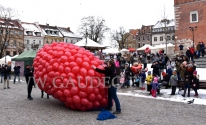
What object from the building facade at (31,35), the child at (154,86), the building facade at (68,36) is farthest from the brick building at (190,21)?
the building facade at (68,36)

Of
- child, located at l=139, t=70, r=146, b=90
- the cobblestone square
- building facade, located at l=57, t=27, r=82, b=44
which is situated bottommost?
the cobblestone square

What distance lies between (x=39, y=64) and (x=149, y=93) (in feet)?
21.0

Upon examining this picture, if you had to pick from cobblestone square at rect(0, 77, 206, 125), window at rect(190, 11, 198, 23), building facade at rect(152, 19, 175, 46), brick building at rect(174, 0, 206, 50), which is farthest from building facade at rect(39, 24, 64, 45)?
cobblestone square at rect(0, 77, 206, 125)

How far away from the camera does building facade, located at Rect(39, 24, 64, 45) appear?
Result: 7356cm

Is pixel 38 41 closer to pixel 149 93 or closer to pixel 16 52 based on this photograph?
pixel 16 52

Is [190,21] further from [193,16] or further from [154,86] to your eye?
[154,86]

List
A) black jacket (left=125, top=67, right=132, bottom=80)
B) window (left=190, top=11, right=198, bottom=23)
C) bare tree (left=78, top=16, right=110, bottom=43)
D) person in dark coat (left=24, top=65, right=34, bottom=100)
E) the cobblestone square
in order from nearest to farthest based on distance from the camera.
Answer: the cobblestone square, person in dark coat (left=24, top=65, right=34, bottom=100), black jacket (left=125, top=67, right=132, bottom=80), window (left=190, top=11, right=198, bottom=23), bare tree (left=78, top=16, right=110, bottom=43)

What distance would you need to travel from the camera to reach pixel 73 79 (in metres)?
8.56

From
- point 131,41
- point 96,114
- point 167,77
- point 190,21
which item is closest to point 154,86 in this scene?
point 167,77

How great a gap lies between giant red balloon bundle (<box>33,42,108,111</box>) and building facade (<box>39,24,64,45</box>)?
215 ft

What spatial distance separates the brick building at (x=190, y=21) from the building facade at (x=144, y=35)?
166ft

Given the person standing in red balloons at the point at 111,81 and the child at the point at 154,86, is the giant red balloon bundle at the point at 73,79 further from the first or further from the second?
the child at the point at 154,86

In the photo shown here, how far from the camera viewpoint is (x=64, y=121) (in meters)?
7.27

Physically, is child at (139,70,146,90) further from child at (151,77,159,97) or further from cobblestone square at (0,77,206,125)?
cobblestone square at (0,77,206,125)
